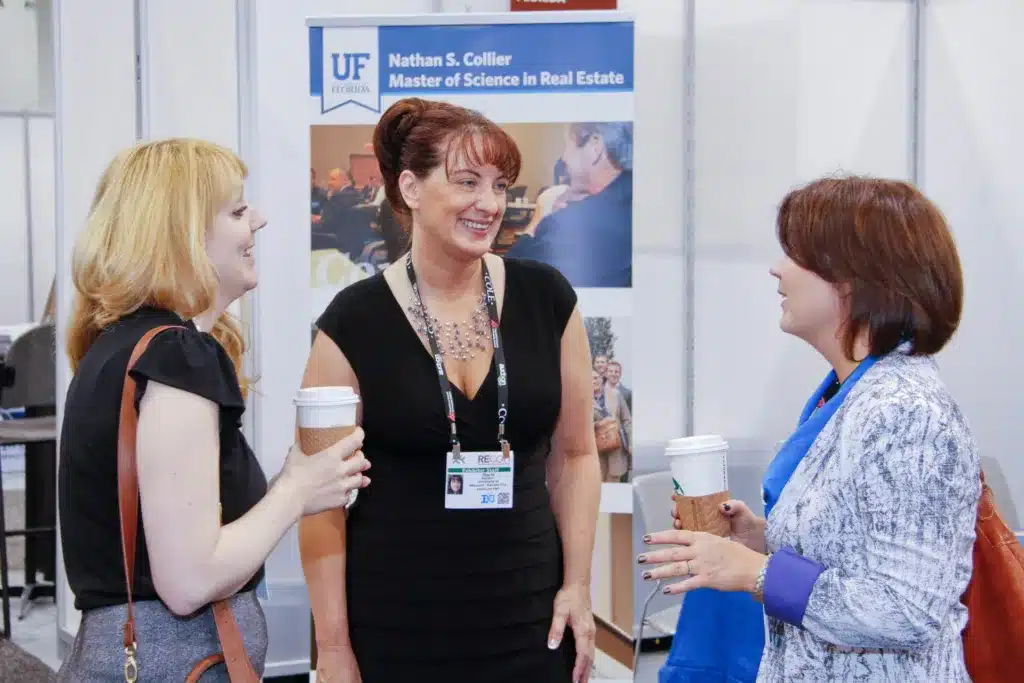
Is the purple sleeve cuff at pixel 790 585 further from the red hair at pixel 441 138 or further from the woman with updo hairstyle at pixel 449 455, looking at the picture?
the red hair at pixel 441 138

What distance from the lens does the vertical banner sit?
2994mm

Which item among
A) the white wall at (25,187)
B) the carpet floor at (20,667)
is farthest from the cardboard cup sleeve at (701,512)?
the white wall at (25,187)

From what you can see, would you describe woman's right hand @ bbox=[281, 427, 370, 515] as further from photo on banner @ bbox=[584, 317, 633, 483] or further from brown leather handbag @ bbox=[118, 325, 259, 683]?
photo on banner @ bbox=[584, 317, 633, 483]

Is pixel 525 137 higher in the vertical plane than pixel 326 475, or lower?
higher

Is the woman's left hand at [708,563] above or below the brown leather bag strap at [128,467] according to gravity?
below

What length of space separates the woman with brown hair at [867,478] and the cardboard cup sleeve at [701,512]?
2.8 inches

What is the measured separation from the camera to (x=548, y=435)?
195 centimetres

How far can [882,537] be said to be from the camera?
1251 millimetres

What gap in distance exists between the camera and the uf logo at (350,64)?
2982mm

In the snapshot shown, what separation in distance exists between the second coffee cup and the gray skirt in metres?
0.69

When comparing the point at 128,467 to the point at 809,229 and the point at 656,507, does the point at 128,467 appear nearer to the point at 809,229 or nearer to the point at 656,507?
the point at 809,229

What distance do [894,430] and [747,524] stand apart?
38 cm

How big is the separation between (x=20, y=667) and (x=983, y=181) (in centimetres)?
461

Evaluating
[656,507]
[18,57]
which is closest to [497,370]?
[656,507]
